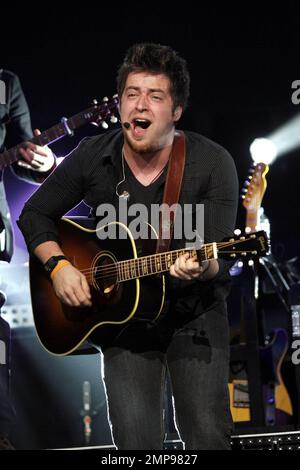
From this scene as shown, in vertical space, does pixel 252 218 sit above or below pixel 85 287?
above

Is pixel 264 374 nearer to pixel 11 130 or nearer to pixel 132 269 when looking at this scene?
pixel 11 130

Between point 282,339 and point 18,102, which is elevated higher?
point 18,102

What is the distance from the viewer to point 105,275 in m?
3.40

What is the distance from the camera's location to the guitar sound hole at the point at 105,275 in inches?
132

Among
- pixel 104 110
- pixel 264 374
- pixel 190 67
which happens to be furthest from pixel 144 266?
pixel 190 67

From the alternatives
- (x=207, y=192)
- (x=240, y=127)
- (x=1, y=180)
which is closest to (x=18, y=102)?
(x=1, y=180)

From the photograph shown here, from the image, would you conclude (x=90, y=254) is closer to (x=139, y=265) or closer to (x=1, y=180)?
(x=139, y=265)

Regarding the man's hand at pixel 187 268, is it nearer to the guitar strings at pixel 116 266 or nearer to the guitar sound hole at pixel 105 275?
A: the guitar strings at pixel 116 266

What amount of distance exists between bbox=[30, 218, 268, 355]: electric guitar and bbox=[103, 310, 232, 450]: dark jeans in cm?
13

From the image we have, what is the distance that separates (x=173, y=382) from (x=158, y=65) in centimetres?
141

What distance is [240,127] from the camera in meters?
6.37

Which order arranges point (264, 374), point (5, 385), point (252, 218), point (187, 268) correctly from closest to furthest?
point (187, 268) → point (5, 385) → point (252, 218) → point (264, 374)

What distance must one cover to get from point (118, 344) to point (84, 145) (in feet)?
3.27

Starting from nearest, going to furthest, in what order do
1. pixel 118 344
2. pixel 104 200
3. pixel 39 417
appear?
pixel 118 344
pixel 104 200
pixel 39 417
